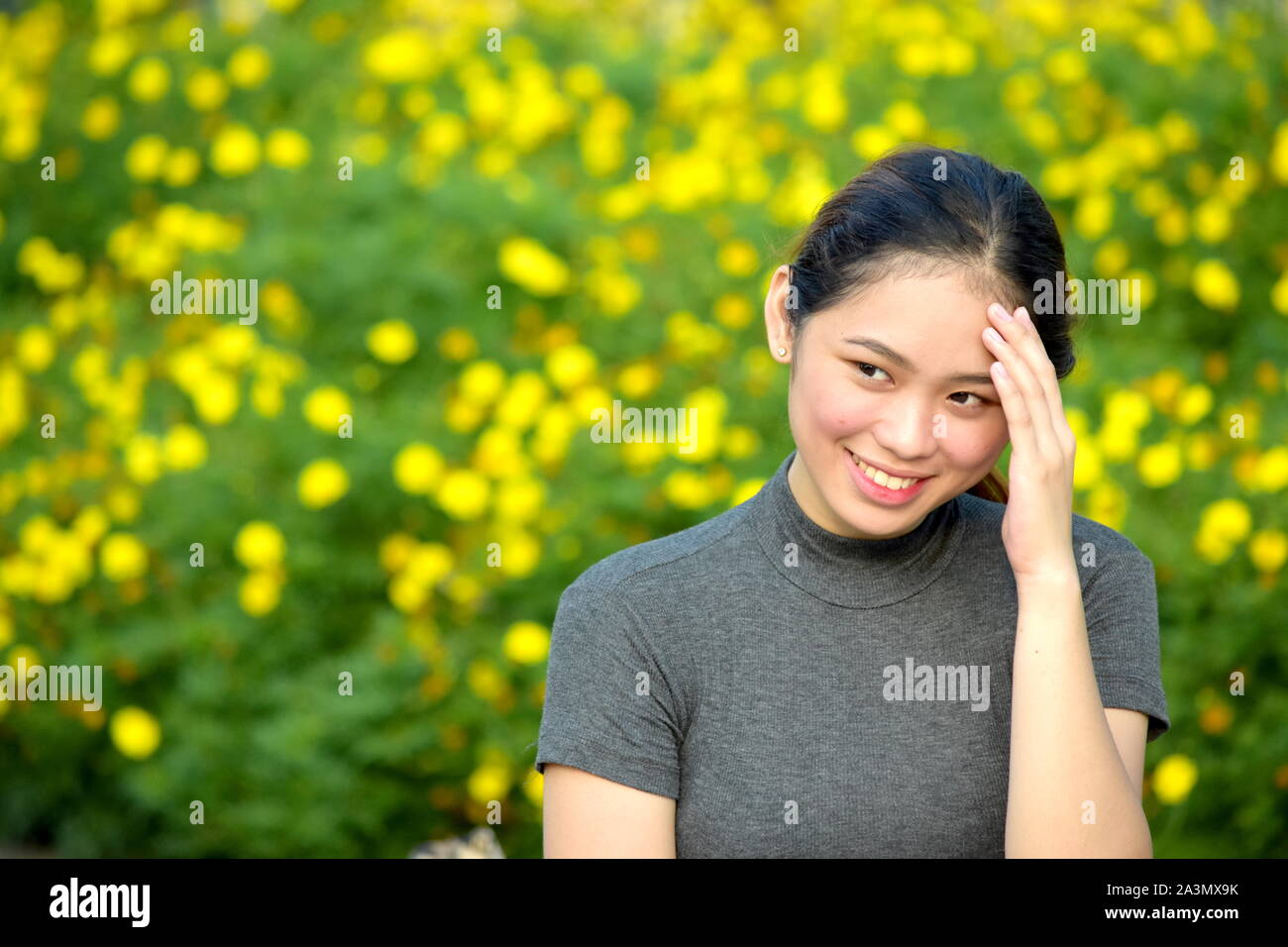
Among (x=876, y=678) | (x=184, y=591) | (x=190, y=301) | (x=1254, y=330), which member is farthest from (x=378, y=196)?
(x=876, y=678)

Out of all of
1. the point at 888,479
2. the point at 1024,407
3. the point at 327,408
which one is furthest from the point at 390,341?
the point at 1024,407

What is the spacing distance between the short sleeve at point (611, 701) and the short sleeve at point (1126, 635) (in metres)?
0.53

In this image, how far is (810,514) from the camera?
1810 millimetres

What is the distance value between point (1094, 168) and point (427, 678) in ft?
8.36

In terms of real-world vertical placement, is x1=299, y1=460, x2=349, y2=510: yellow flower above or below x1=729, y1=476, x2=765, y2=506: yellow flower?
above

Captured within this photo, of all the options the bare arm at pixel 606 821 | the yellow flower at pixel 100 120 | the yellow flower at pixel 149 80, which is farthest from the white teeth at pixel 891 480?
the yellow flower at pixel 100 120

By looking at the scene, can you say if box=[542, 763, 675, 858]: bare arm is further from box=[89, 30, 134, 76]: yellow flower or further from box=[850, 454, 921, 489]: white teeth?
box=[89, 30, 134, 76]: yellow flower

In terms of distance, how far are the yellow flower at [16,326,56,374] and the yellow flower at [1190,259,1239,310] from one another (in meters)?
3.27

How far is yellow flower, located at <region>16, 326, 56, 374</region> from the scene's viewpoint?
4.04 metres

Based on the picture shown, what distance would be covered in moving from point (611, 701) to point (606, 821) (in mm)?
144

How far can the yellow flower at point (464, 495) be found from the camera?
329cm

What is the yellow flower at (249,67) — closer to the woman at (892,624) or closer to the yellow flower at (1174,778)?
the woman at (892,624)

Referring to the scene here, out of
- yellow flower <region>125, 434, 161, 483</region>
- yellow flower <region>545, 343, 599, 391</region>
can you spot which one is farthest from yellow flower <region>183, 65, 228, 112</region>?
yellow flower <region>545, 343, 599, 391</region>

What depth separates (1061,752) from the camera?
1583 millimetres
